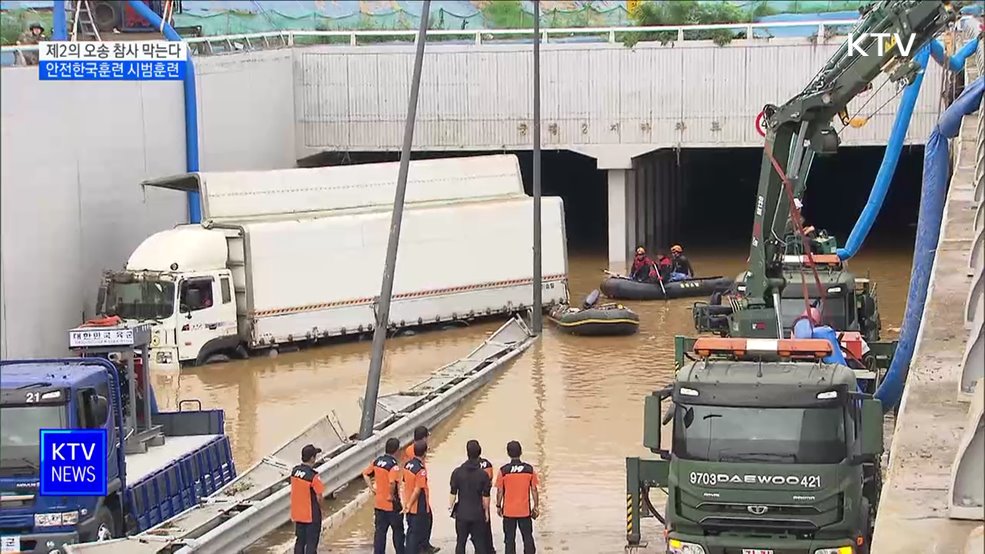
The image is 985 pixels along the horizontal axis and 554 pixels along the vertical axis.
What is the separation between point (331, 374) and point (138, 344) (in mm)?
11319

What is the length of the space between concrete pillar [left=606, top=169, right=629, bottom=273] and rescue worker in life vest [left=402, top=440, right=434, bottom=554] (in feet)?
85.0

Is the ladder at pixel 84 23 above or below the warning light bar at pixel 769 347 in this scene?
above

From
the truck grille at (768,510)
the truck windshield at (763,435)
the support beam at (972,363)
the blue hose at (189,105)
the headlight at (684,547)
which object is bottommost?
the headlight at (684,547)

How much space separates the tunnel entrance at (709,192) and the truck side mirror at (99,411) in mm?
27830

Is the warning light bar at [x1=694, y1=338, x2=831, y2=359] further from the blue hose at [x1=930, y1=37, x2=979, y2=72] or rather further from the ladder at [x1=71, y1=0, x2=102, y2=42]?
the ladder at [x1=71, y1=0, x2=102, y2=42]

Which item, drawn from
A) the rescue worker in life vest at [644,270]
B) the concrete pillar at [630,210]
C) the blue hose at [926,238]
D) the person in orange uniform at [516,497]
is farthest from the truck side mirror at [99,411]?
the concrete pillar at [630,210]

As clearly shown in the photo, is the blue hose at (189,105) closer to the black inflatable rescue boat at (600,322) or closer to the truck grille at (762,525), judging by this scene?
the black inflatable rescue boat at (600,322)

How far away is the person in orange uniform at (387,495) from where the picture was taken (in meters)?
14.9

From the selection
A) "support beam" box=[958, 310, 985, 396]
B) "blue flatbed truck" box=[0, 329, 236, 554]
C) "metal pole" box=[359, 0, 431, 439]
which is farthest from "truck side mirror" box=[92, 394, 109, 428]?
"support beam" box=[958, 310, 985, 396]

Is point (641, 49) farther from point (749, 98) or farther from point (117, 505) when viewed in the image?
point (117, 505)

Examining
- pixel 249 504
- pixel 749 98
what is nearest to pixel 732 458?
pixel 249 504

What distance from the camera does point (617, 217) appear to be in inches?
1609

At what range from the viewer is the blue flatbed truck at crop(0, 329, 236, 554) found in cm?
1397

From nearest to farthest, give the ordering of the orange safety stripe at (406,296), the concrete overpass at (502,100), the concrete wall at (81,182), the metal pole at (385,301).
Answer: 1. the metal pole at (385,301)
2. the concrete wall at (81,182)
3. the orange safety stripe at (406,296)
4. the concrete overpass at (502,100)
